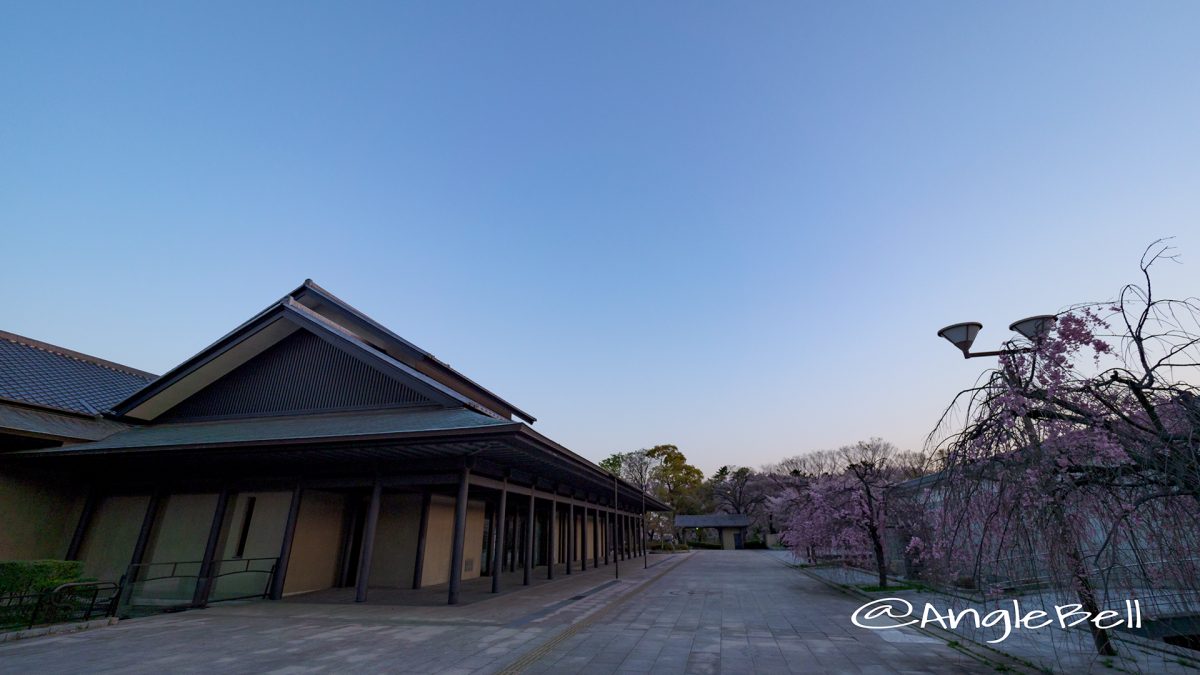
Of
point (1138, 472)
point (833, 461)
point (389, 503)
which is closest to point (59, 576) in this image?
point (389, 503)

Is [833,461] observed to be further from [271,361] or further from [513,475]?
[271,361]

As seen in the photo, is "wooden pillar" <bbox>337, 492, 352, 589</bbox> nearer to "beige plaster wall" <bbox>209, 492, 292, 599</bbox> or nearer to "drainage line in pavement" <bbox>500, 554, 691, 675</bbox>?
"beige plaster wall" <bbox>209, 492, 292, 599</bbox>

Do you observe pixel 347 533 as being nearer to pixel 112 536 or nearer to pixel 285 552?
pixel 285 552

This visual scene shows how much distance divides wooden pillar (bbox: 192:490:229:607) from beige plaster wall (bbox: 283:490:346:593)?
1.71 meters

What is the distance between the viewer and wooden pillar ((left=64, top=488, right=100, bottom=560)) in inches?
543

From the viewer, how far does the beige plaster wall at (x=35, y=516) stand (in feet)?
43.2

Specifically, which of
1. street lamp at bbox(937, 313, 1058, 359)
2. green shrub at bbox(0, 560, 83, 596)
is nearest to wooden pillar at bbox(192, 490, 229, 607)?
green shrub at bbox(0, 560, 83, 596)

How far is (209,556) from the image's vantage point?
1277cm

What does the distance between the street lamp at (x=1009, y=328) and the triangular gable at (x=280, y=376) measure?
12291mm

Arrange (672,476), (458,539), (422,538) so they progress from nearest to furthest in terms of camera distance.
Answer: (458,539), (422,538), (672,476)

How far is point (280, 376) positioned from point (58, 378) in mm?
8331

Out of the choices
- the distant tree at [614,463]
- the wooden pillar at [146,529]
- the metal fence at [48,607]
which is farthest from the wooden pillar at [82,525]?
the distant tree at [614,463]
